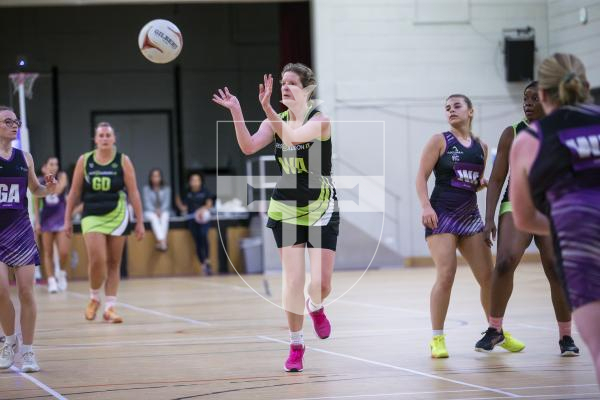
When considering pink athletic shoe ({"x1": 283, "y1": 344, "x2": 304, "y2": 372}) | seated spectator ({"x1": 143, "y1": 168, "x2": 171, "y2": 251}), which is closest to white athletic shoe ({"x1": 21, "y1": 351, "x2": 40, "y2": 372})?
pink athletic shoe ({"x1": 283, "y1": 344, "x2": 304, "y2": 372})

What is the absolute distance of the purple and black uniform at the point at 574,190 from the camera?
3662 millimetres

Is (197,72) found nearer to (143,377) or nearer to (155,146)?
(155,146)

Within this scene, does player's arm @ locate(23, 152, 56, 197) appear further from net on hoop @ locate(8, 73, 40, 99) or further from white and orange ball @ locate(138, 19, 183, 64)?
net on hoop @ locate(8, 73, 40, 99)

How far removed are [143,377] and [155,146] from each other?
69.3 ft

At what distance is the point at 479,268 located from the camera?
6980 millimetres

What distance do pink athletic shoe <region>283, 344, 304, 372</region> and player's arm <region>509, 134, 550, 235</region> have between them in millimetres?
2683

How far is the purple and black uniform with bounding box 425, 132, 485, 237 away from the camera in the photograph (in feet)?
22.5

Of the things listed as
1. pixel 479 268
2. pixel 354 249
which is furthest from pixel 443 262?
pixel 354 249

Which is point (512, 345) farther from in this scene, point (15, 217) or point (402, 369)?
point (15, 217)

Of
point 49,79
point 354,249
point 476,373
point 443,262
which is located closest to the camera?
point 476,373

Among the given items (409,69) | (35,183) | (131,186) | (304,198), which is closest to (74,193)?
(131,186)

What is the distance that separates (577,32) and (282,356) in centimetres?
1357

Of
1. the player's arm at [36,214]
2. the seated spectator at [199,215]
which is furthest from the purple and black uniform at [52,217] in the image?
the seated spectator at [199,215]

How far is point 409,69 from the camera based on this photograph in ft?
66.7
